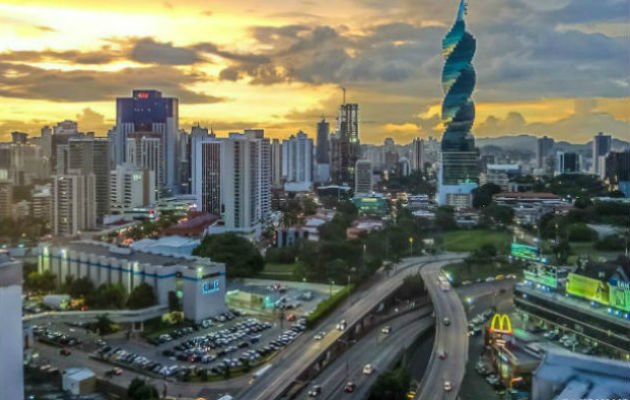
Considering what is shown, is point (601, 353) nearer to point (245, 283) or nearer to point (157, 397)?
point (157, 397)

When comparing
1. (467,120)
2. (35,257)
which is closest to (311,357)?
(35,257)

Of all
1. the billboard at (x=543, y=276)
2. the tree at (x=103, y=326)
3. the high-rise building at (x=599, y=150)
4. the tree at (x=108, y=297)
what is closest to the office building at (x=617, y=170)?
the high-rise building at (x=599, y=150)

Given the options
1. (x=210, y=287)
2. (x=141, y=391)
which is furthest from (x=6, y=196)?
(x=141, y=391)

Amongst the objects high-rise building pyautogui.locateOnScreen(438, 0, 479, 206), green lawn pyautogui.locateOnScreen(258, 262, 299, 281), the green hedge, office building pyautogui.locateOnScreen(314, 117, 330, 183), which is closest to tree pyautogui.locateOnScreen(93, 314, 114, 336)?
the green hedge

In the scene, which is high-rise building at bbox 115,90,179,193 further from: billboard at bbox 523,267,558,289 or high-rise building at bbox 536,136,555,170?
high-rise building at bbox 536,136,555,170

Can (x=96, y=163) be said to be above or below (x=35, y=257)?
above

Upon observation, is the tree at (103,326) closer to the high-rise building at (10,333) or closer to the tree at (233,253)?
the tree at (233,253)
